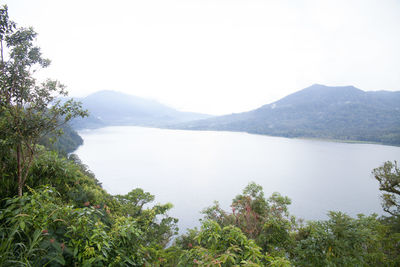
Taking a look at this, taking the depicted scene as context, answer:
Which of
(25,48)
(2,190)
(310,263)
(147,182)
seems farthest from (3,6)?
(147,182)

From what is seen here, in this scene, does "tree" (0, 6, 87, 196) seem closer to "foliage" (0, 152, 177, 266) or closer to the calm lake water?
"foliage" (0, 152, 177, 266)

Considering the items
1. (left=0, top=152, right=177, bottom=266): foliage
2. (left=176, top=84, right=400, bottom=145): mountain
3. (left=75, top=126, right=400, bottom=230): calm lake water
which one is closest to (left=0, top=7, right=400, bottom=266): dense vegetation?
(left=0, top=152, right=177, bottom=266): foliage

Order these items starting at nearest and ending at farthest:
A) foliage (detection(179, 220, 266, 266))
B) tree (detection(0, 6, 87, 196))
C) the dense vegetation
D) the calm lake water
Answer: the dense vegetation, foliage (detection(179, 220, 266, 266)), tree (detection(0, 6, 87, 196)), the calm lake water

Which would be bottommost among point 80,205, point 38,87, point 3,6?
point 80,205

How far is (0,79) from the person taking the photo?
325 cm

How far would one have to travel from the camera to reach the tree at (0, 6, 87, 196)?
10.1 ft

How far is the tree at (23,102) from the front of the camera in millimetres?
3086

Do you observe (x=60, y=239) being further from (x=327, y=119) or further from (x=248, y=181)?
(x=327, y=119)

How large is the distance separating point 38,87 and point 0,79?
0.59m

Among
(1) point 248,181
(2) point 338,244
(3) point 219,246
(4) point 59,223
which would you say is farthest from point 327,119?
(4) point 59,223

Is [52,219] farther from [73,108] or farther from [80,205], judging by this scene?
[80,205]

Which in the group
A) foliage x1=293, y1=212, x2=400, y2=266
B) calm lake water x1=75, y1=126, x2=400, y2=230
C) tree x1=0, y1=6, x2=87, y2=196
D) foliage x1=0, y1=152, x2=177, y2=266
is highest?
tree x1=0, y1=6, x2=87, y2=196

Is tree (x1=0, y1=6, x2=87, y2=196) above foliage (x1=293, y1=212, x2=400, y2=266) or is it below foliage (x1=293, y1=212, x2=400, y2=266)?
above

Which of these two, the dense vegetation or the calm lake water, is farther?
the calm lake water
